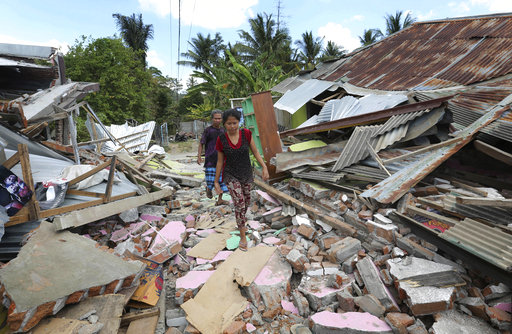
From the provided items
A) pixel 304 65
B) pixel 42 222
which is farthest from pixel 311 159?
pixel 304 65

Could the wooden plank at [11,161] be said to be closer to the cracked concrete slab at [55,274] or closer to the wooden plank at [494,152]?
the cracked concrete slab at [55,274]

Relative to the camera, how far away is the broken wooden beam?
9.54ft

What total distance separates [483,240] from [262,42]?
22104mm

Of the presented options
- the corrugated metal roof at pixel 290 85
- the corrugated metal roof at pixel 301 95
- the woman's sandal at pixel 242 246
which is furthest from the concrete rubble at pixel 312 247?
the corrugated metal roof at pixel 290 85

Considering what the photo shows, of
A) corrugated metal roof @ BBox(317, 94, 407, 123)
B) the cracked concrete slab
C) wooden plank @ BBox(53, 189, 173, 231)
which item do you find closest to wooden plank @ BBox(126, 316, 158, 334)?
the cracked concrete slab

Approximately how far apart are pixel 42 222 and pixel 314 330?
108 inches

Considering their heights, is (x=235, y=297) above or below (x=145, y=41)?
below

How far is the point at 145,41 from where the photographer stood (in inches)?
998

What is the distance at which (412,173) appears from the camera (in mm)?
3025

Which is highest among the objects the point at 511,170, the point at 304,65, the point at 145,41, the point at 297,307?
the point at 145,41

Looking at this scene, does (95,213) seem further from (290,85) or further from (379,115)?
(290,85)

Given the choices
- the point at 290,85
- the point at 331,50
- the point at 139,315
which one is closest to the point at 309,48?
the point at 331,50

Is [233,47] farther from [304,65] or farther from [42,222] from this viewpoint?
[42,222]

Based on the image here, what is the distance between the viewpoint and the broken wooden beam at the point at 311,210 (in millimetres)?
2908
